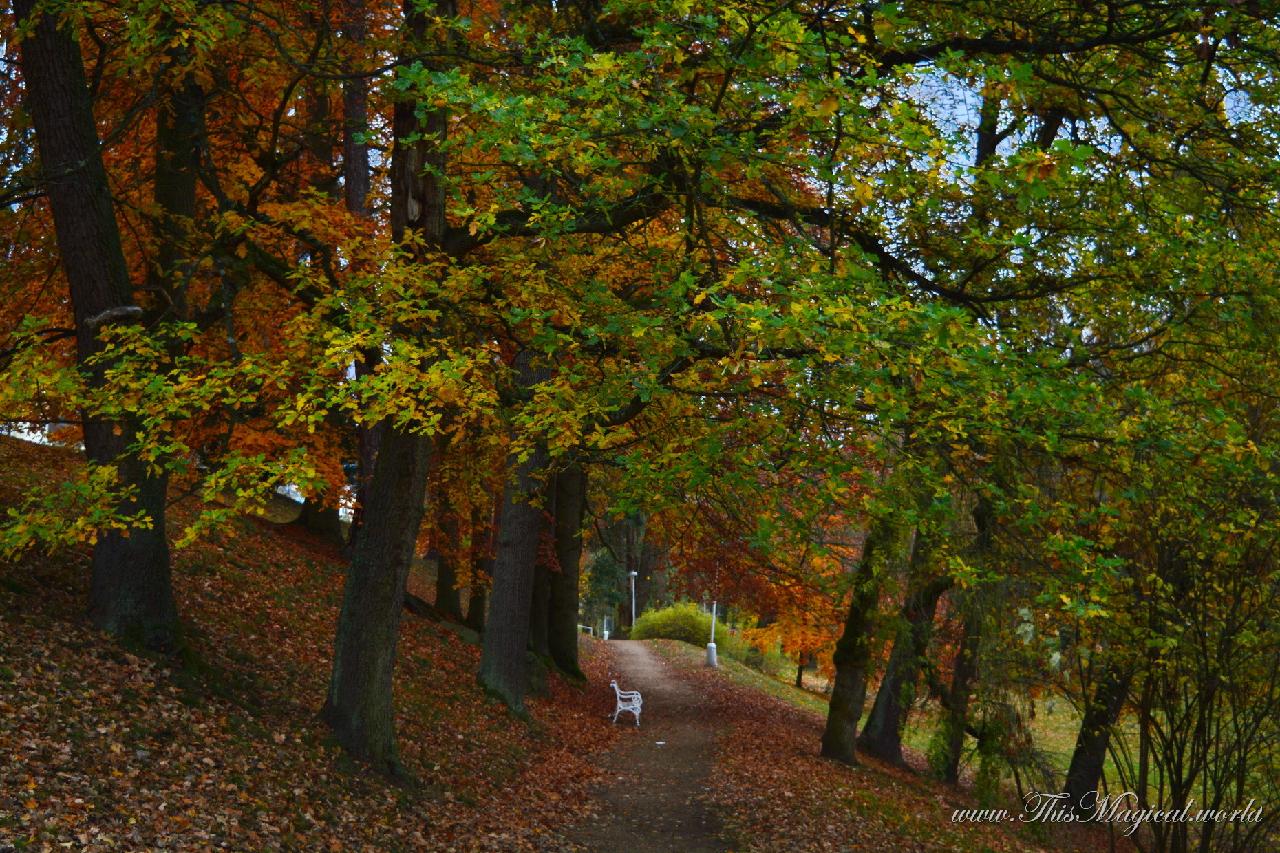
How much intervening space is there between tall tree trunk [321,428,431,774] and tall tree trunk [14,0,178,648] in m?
1.71

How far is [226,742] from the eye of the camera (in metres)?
8.49

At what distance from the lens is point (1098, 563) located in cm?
660

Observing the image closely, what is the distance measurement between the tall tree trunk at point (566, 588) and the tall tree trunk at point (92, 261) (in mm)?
11944

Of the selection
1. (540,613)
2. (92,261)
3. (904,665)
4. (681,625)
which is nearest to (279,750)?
(92,261)

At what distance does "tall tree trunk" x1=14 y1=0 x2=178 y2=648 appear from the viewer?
8.84 meters

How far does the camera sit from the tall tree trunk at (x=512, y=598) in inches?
603

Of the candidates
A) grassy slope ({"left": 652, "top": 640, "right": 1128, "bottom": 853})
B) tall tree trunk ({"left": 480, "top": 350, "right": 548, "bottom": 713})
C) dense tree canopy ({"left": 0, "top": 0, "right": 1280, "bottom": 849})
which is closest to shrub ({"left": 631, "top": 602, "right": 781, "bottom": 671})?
grassy slope ({"left": 652, "top": 640, "right": 1128, "bottom": 853})

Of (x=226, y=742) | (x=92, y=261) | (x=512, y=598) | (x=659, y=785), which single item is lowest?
(x=659, y=785)

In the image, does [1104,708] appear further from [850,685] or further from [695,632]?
[695,632]

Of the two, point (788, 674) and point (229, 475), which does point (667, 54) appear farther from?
point (788, 674)

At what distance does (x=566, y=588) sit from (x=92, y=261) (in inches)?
548

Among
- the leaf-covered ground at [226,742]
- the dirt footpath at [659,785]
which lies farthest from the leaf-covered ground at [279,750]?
the dirt footpath at [659,785]

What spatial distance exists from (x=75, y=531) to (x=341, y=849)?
10.0ft

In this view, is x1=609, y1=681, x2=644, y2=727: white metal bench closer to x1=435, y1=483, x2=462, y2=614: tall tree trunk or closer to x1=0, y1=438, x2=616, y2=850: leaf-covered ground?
x1=0, y1=438, x2=616, y2=850: leaf-covered ground
